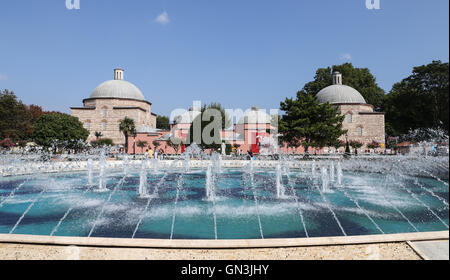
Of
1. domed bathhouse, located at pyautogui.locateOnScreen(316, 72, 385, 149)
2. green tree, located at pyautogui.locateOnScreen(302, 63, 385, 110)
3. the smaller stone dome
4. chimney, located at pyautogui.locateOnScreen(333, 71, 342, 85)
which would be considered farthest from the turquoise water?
green tree, located at pyautogui.locateOnScreen(302, 63, 385, 110)

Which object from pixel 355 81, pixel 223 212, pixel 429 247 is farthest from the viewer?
pixel 355 81

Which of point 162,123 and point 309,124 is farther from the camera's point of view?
point 162,123

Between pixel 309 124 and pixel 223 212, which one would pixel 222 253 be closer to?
pixel 223 212

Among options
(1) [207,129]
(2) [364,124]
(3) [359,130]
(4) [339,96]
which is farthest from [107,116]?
(2) [364,124]

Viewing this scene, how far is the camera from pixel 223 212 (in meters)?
6.50

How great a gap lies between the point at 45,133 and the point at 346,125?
120 ft

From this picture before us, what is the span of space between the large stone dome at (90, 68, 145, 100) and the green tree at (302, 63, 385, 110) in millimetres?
28427

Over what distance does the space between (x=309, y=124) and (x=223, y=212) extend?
19.7 m

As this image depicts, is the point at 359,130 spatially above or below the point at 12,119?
below

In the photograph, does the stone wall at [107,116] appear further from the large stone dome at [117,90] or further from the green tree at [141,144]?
the green tree at [141,144]

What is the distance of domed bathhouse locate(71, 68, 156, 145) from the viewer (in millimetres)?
39781

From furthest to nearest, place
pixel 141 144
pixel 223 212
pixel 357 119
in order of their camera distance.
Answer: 1. pixel 141 144
2. pixel 357 119
3. pixel 223 212

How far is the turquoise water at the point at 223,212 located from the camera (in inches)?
200
